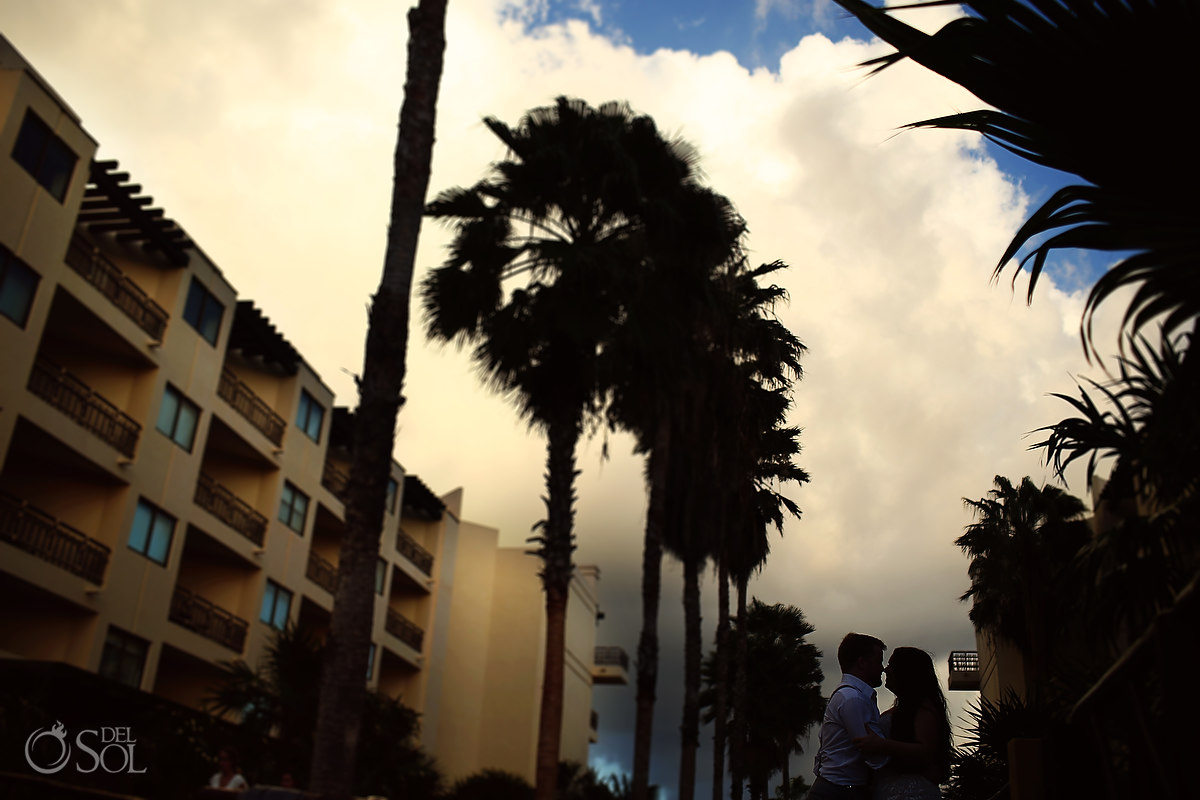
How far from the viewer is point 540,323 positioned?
16.9m

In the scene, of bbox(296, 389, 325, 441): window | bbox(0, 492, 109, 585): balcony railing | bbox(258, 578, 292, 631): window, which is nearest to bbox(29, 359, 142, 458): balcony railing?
bbox(0, 492, 109, 585): balcony railing

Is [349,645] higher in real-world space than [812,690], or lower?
lower

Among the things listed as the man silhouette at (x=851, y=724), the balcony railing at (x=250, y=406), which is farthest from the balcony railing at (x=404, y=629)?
the man silhouette at (x=851, y=724)

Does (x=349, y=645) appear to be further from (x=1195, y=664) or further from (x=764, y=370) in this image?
(x=764, y=370)

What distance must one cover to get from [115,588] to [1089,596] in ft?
65.3

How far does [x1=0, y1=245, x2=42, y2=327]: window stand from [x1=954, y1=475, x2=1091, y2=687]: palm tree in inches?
879

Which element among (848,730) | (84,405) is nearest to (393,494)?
(84,405)

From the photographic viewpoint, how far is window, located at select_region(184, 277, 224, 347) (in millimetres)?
25906

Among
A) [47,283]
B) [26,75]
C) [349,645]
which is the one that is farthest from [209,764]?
[26,75]

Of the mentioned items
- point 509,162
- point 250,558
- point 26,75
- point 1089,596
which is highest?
point 26,75

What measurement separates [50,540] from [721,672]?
1747cm

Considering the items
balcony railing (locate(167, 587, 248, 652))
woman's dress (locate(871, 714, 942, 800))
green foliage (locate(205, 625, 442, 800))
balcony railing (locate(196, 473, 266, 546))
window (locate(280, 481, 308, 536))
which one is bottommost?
woman's dress (locate(871, 714, 942, 800))

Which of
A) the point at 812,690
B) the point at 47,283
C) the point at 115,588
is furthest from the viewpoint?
the point at 812,690

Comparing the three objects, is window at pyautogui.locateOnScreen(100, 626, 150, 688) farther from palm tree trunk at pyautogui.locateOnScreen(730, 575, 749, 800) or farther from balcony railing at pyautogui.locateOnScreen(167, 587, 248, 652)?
palm tree trunk at pyautogui.locateOnScreen(730, 575, 749, 800)
